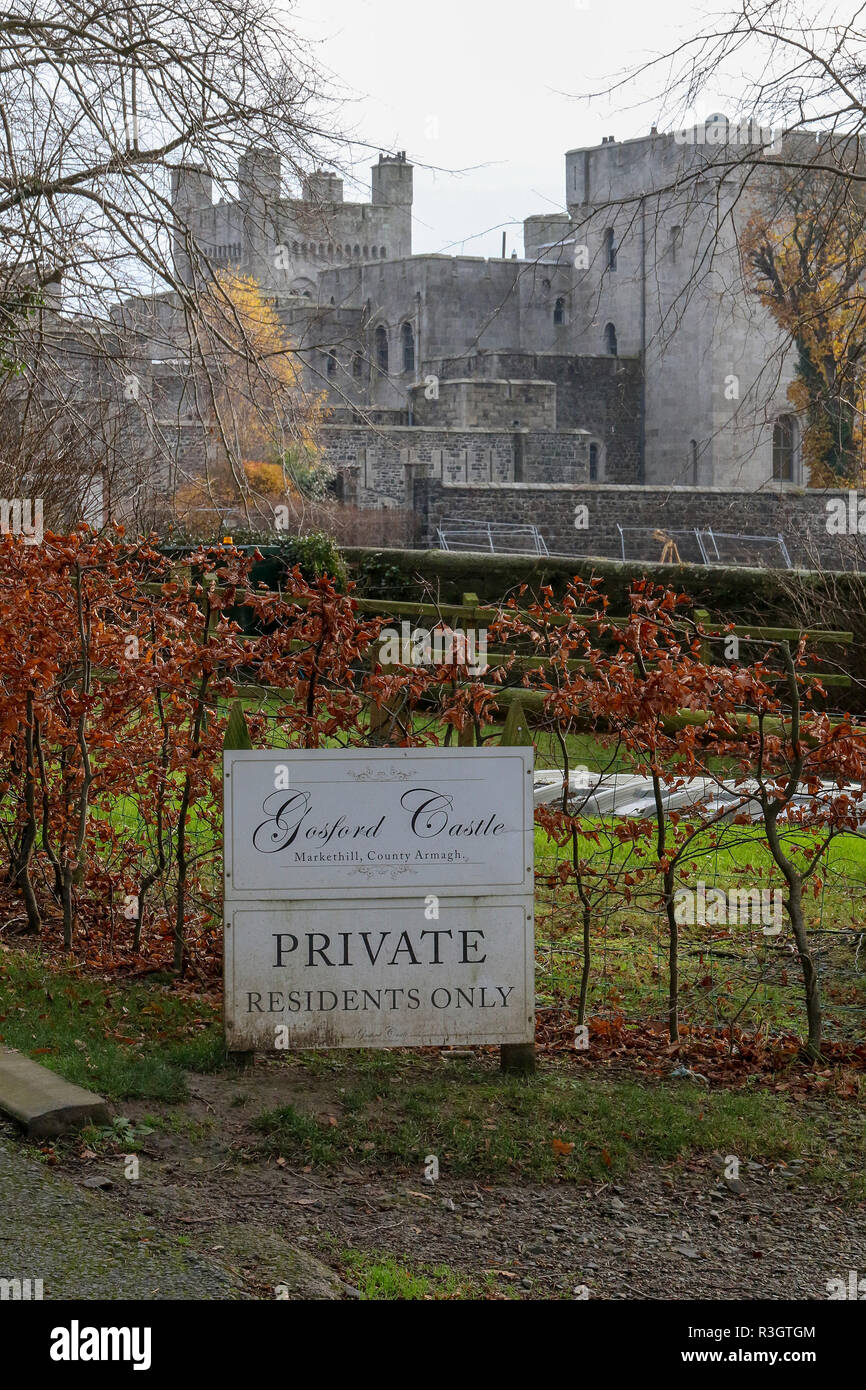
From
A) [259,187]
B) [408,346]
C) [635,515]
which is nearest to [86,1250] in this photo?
[259,187]

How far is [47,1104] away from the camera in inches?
211

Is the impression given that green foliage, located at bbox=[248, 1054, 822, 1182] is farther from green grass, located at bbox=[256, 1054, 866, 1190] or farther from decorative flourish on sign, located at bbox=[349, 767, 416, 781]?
decorative flourish on sign, located at bbox=[349, 767, 416, 781]

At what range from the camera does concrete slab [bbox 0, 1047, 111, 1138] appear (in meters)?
5.29

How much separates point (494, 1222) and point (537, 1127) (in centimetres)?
70

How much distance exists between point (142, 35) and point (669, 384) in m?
50.6

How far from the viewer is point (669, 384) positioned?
57875mm

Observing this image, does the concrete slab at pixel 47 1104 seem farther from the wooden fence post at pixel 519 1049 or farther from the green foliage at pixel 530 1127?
the wooden fence post at pixel 519 1049

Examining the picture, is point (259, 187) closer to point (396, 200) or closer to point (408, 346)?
point (408, 346)

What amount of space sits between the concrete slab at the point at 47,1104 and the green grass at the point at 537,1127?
0.62 m

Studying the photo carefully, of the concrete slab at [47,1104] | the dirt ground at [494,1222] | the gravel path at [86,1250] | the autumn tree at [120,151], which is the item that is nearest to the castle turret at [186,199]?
the autumn tree at [120,151]

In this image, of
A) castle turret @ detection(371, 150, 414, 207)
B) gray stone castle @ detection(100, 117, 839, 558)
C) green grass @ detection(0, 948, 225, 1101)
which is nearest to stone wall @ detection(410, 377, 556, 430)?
gray stone castle @ detection(100, 117, 839, 558)

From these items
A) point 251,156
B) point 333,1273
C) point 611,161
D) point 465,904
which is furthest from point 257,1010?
point 611,161
